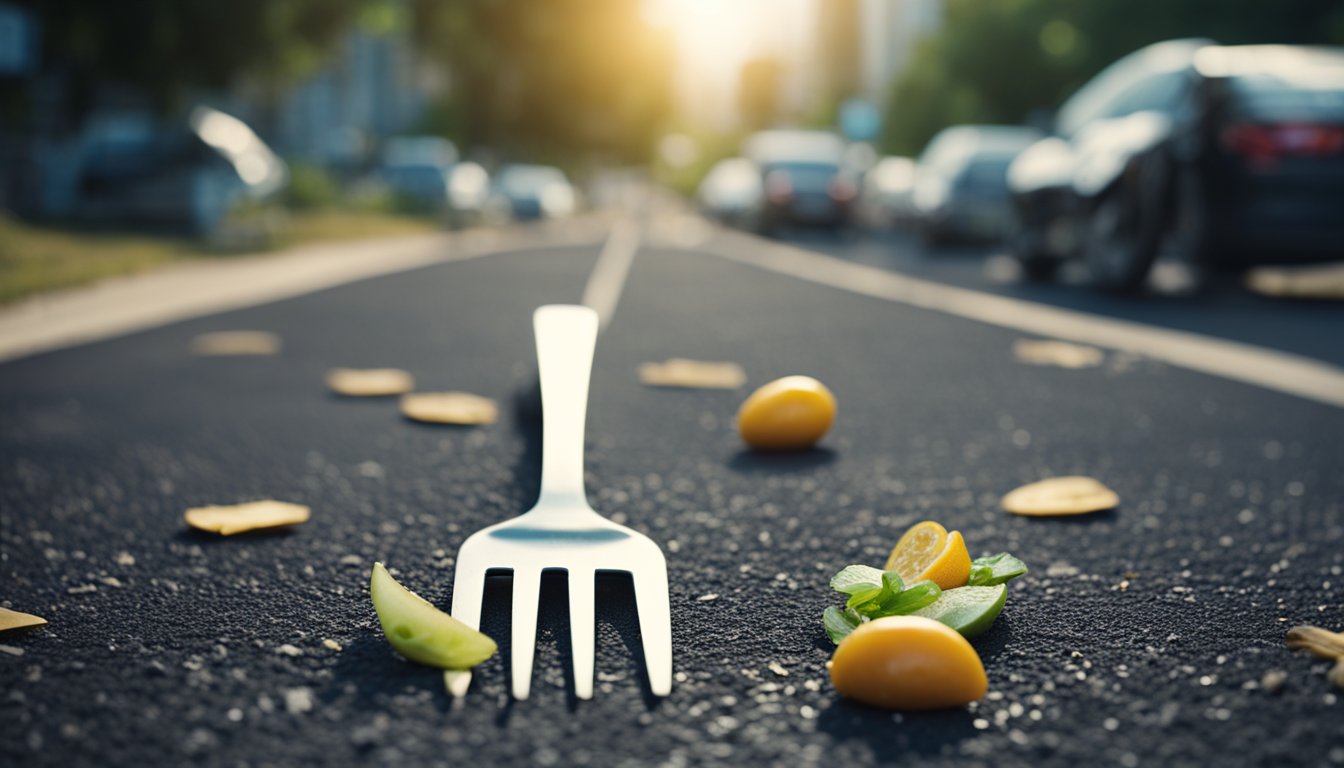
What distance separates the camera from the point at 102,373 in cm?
504

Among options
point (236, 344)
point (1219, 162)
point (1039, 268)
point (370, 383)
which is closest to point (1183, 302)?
point (1219, 162)

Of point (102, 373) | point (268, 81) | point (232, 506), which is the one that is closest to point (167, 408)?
point (102, 373)

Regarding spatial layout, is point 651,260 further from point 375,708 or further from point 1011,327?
point 375,708

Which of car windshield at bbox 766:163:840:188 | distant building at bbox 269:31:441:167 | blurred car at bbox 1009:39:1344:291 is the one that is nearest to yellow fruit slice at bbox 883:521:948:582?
blurred car at bbox 1009:39:1344:291

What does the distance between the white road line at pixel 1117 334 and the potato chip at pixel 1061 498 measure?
1981mm

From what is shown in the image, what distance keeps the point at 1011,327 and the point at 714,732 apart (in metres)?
5.58

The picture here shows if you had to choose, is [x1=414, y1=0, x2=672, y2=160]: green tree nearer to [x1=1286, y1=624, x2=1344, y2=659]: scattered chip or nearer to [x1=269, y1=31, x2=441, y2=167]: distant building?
[x1=269, y1=31, x2=441, y2=167]: distant building

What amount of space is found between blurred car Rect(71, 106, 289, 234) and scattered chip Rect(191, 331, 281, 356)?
Result: 999 cm

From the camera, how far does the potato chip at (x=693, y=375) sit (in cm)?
486

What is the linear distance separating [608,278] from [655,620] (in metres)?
9.18

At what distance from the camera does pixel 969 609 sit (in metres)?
1.92

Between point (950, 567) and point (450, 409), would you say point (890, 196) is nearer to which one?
point (450, 409)

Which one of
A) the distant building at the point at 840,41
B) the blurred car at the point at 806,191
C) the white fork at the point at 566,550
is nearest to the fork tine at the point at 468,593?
the white fork at the point at 566,550

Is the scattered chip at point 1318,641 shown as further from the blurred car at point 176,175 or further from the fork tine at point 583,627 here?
the blurred car at point 176,175
